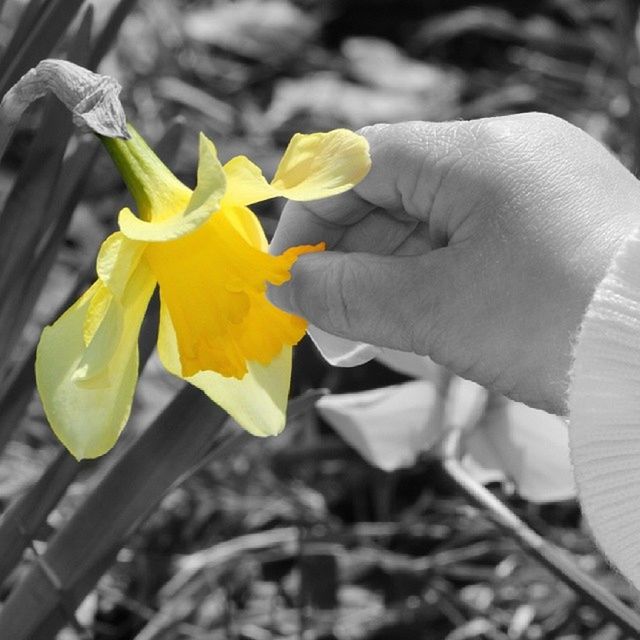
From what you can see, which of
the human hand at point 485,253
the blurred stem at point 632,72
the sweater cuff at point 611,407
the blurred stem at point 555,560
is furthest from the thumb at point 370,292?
the blurred stem at point 632,72

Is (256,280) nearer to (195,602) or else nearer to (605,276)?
(605,276)

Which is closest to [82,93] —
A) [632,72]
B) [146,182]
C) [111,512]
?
[146,182]

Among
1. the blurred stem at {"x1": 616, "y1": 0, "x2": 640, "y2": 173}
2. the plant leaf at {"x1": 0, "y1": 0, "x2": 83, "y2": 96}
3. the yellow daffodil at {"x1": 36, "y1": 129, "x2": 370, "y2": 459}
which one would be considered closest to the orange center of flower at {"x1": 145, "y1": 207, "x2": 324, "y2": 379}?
the yellow daffodil at {"x1": 36, "y1": 129, "x2": 370, "y2": 459}

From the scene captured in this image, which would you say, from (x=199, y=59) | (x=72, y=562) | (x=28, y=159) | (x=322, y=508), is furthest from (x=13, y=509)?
(x=199, y=59)

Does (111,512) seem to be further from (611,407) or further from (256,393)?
(611,407)

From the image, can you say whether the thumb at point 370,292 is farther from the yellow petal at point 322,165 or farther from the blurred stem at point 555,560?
the blurred stem at point 555,560

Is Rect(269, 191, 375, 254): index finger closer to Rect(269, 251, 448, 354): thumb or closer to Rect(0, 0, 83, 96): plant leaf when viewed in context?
Rect(269, 251, 448, 354): thumb
